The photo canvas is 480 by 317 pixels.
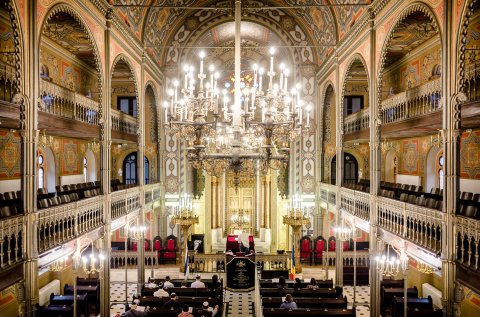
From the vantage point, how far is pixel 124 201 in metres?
16.6

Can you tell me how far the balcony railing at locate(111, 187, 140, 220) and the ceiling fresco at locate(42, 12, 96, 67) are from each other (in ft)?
19.0

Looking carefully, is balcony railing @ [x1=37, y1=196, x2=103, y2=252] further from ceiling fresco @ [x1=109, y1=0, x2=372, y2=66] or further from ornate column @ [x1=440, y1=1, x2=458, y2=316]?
ornate column @ [x1=440, y1=1, x2=458, y2=316]

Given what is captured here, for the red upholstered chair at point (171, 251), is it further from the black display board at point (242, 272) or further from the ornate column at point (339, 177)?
the ornate column at point (339, 177)

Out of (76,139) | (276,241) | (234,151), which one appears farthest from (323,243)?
(234,151)

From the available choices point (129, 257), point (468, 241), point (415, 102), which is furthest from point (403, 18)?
point (129, 257)

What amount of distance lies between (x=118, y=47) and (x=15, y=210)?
8880mm

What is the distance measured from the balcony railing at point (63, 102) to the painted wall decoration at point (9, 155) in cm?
259

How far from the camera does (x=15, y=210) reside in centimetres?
914

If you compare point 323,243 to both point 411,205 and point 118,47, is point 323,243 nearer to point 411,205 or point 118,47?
point 411,205

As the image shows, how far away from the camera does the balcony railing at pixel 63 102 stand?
41.4 feet

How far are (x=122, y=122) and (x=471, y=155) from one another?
15.2 metres

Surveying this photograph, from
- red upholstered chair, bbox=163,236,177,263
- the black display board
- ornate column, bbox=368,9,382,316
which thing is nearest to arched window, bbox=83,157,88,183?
red upholstered chair, bbox=163,236,177,263

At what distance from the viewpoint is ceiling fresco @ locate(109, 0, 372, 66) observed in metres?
18.3

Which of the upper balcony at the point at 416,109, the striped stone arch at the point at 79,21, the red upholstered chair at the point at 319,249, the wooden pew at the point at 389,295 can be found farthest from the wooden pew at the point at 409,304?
the striped stone arch at the point at 79,21
